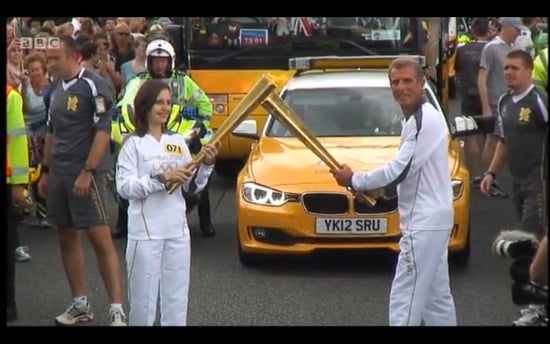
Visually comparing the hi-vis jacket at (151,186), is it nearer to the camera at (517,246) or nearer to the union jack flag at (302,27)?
the camera at (517,246)

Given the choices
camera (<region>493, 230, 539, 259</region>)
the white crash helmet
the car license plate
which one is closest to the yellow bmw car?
the car license plate

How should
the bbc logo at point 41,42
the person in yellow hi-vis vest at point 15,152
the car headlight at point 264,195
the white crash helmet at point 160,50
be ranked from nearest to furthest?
the bbc logo at point 41,42 < the person in yellow hi-vis vest at point 15,152 < the car headlight at point 264,195 < the white crash helmet at point 160,50

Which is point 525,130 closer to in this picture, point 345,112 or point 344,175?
point 344,175

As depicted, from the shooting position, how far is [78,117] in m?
7.31

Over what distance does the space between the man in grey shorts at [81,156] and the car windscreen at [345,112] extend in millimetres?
2865

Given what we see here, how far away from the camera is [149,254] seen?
20.8 ft

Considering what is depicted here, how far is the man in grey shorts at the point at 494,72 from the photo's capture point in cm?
914

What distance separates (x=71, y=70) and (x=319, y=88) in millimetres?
3562

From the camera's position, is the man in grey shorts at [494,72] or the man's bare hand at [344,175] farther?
the man in grey shorts at [494,72]

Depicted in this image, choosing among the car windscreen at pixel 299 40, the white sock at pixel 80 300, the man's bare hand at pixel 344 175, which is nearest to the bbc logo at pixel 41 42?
the white sock at pixel 80 300

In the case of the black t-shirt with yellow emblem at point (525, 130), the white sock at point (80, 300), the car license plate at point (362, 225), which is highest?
the black t-shirt with yellow emblem at point (525, 130)

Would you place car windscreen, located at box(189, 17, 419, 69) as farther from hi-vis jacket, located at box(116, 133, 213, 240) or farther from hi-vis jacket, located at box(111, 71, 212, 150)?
hi-vis jacket, located at box(116, 133, 213, 240)

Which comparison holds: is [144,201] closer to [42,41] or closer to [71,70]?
[71,70]

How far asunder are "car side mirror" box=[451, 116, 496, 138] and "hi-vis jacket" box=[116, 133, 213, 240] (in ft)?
9.13
